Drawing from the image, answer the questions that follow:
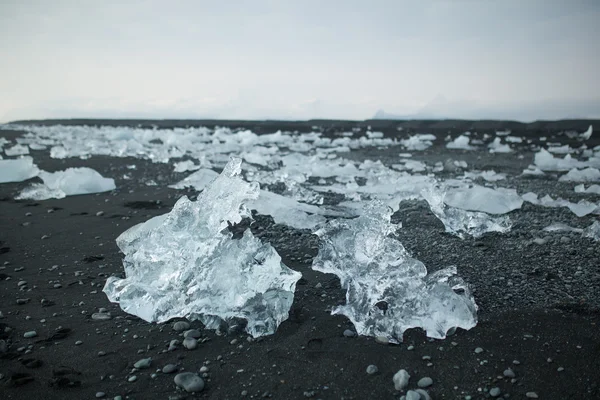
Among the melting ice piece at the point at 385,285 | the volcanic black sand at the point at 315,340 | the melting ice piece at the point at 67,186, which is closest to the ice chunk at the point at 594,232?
the volcanic black sand at the point at 315,340

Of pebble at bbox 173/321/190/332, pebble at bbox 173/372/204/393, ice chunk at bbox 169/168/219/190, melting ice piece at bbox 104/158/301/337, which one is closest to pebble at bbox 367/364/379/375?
melting ice piece at bbox 104/158/301/337

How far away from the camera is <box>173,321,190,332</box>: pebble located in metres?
2.09

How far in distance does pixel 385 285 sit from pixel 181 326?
1148mm

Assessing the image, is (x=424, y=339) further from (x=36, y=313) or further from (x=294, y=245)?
(x=36, y=313)

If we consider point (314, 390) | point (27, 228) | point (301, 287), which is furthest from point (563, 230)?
point (27, 228)

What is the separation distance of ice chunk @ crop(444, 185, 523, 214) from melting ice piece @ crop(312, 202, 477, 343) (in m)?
2.43

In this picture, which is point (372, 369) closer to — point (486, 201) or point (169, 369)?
point (169, 369)

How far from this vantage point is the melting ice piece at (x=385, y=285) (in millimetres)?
2053

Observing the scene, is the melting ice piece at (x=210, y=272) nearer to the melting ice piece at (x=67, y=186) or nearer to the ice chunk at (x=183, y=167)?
the melting ice piece at (x=67, y=186)

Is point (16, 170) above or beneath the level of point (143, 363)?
above

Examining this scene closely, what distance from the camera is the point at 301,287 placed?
255cm

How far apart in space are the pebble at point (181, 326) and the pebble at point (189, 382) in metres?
0.39

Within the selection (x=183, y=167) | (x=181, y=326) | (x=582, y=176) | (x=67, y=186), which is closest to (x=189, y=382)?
(x=181, y=326)

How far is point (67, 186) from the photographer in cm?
525
